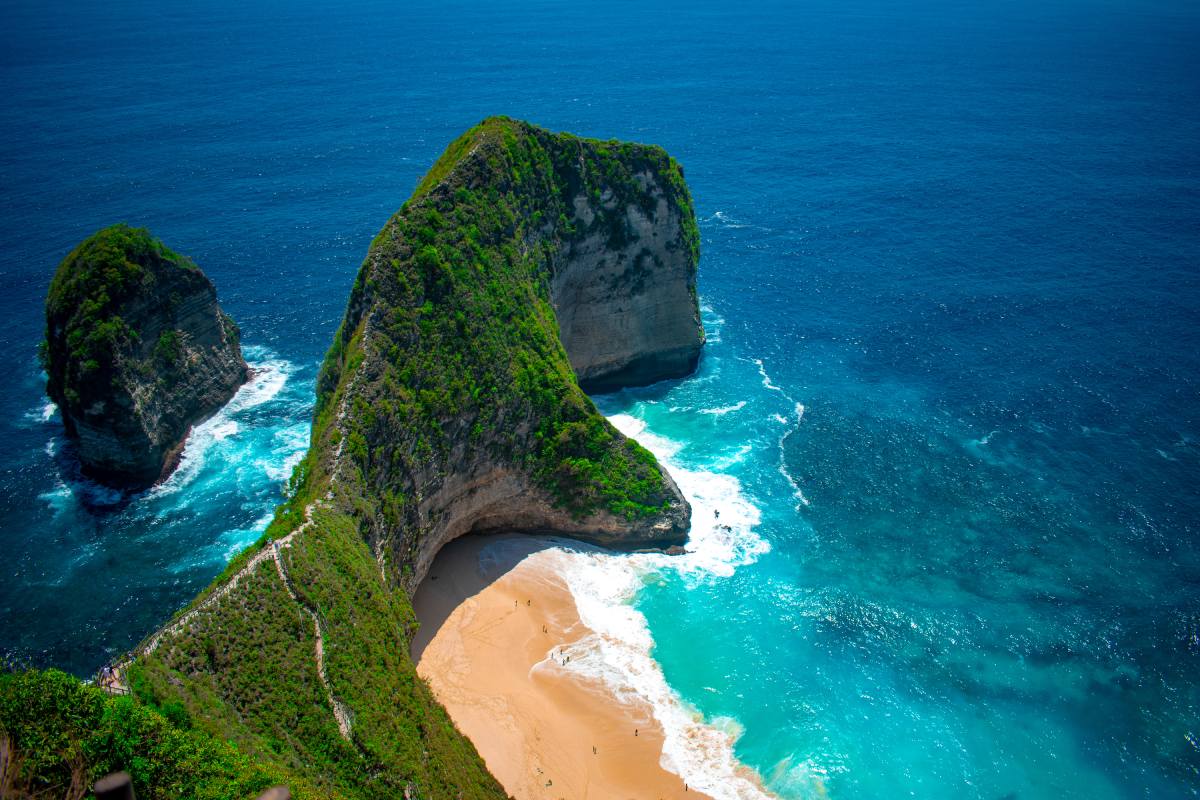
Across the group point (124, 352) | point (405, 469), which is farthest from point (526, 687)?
point (124, 352)

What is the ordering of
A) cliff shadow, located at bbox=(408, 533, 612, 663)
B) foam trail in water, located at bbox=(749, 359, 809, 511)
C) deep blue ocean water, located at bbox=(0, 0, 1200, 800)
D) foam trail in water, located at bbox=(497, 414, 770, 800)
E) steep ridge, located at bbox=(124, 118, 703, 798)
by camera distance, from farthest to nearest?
foam trail in water, located at bbox=(749, 359, 809, 511)
cliff shadow, located at bbox=(408, 533, 612, 663)
deep blue ocean water, located at bbox=(0, 0, 1200, 800)
foam trail in water, located at bbox=(497, 414, 770, 800)
steep ridge, located at bbox=(124, 118, 703, 798)

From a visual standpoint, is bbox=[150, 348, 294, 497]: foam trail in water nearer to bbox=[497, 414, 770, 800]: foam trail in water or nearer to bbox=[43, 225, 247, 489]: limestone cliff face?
bbox=[43, 225, 247, 489]: limestone cliff face

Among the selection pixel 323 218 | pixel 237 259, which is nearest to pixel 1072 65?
pixel 323 218

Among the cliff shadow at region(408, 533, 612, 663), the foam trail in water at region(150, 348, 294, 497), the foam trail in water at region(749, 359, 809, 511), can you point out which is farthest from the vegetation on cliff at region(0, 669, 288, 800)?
the foam trail in water at region(749, 359, 809, 511)

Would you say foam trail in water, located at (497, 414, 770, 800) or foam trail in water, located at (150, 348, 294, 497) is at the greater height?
foam trail in water, located at (150, 348, 294, 497)

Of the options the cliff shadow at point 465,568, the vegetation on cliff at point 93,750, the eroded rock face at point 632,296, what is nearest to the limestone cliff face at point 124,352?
the cliff shadow at point 465,568

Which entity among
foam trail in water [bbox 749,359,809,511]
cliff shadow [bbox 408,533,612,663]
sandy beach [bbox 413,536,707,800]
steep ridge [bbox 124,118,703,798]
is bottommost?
sandy beach [bbox 413,536,707,800]

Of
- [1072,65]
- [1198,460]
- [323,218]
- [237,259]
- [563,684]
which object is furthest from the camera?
[1072,65]

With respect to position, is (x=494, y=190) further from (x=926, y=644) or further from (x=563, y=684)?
(x=926, y=644)
